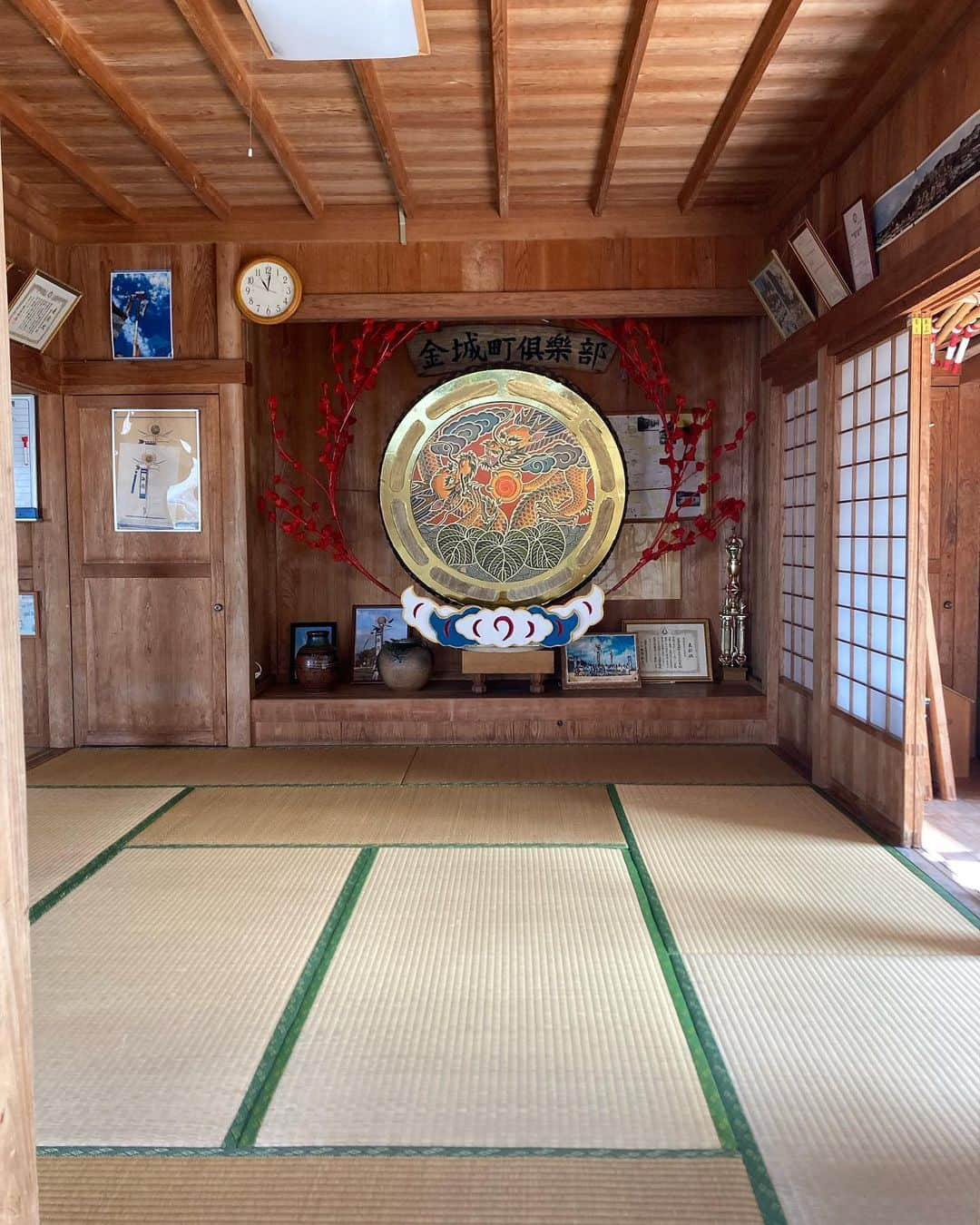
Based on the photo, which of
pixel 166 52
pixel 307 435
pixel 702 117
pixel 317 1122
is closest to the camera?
pixel 317 1122

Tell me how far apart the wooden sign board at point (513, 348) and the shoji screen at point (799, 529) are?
1.21 metres

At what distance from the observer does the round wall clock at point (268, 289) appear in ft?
17.1

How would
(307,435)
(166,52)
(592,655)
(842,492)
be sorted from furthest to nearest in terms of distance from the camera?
(307,435), (592,655), (842,492), (166,52)

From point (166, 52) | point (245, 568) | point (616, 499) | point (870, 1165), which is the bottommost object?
point (870, 1165)

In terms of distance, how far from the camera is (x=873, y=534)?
3.99 meters

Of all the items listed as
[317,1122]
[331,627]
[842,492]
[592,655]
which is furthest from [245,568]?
[317,1122]

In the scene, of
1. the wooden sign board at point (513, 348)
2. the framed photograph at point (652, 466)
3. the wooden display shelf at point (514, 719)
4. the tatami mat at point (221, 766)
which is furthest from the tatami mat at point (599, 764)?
the wooden sign board at point (513, 348)

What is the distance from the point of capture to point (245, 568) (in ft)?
17.6

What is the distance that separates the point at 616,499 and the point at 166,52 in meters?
3.23

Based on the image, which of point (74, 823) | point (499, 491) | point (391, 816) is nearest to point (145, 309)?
point (499, 491)

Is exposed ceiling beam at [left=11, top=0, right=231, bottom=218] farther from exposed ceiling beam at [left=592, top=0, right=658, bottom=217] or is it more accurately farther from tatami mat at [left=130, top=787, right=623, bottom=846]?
tatami mat at [left=130, top=787, right=623, bottom=846]

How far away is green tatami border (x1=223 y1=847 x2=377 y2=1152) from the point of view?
77.7 inches

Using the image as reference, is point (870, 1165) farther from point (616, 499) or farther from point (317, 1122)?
point (616, 499)

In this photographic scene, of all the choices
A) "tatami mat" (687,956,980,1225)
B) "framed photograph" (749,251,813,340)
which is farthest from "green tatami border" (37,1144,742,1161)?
"framed photograph" (749,251,813,340)
